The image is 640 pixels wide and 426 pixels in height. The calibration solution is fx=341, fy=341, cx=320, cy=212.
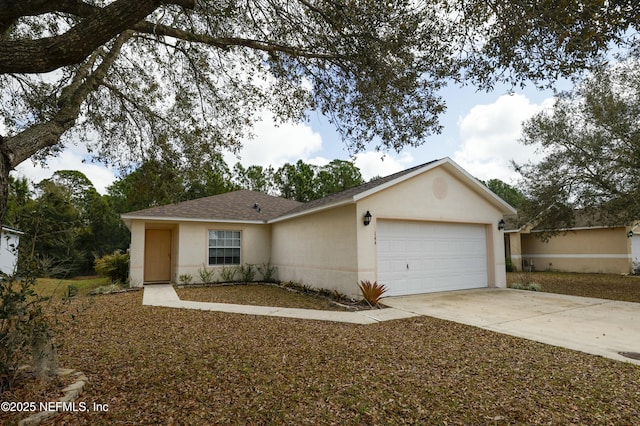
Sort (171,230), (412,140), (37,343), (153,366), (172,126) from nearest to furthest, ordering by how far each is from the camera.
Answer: (37,343) < (153,366) < (412,140) < (172,126) < (171,230)

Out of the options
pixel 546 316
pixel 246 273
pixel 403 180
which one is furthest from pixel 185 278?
pixel 546 316

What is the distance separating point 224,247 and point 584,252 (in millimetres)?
19997

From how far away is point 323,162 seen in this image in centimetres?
4056

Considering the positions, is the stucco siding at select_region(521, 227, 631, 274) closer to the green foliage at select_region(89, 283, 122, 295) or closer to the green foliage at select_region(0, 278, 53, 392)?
the green foliage at select_region(89, 283, 122, 295)

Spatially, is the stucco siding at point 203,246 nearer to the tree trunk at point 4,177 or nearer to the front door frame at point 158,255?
the front door frame at point 158,255

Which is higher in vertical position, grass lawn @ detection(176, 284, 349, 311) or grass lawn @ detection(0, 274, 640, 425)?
grass lawn @ detection(176, 284, 349, 311)

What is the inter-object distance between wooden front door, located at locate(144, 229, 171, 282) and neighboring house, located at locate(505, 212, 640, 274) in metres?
16.8

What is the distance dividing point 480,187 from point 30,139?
11693 mm

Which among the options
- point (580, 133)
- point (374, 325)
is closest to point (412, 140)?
point (374, 325)

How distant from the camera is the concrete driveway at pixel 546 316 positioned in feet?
18.2

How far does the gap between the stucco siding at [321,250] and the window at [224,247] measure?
1871 millimetres

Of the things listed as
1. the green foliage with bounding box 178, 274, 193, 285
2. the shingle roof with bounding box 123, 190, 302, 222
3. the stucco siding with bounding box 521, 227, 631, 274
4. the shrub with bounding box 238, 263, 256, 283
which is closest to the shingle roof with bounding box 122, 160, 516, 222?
the shingle roof with bounding box 123, 190, 302, 222

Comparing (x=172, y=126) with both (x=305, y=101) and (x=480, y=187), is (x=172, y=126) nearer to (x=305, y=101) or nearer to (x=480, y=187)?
(x=305, y=101)

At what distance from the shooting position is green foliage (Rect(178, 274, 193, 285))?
532 inches
